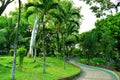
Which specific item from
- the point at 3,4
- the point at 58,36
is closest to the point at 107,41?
the point at 58,36

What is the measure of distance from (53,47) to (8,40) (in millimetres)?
13067

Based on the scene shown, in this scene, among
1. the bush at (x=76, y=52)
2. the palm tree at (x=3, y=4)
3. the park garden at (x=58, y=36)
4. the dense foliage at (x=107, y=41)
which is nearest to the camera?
the palm tree at (x=3, y=4)

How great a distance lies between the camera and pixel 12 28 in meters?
49.5

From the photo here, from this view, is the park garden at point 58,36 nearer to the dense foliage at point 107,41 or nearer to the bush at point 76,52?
the dense foliage at point 107,41

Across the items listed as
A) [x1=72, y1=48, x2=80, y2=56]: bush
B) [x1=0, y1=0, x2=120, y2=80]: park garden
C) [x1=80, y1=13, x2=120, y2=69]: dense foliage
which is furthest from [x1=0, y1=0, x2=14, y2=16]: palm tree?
[x1=72, y1=48, x2=80, y2=56]: bush

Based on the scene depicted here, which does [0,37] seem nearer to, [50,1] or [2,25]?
[2,25]

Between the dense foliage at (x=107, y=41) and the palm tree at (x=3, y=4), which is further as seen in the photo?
the dense foliage at (x=107, y=41)

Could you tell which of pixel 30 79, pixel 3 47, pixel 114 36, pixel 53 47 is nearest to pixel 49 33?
pixel 53 47

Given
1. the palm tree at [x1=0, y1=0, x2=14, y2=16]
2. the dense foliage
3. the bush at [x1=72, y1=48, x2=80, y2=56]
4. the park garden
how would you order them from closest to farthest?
the palm tree at [x1=0, y1=0, x2=14, y2=16] → the park garden → the dense foliage → the bush at [x1=72, y1=48, x2=80, y2=56]

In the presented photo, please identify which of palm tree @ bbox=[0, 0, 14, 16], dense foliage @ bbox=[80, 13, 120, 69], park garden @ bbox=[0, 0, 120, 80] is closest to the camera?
palm tree @ bbox=[0, 0, 14, 16]

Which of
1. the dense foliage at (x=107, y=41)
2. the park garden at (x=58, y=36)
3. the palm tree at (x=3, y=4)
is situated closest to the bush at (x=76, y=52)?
the park garden at (x=58, y=36)

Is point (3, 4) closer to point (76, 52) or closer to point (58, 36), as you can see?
point (58, 36)

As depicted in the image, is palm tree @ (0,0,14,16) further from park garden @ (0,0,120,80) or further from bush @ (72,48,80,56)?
bush @ (72,48,80,56)

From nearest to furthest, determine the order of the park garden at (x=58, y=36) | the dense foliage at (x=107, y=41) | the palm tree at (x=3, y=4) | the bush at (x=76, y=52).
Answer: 1. the palm tree at (x=3, y=4)
2. the park garden at (x=58, y=36)
3. the dense foliage at (x=107, y=41)
4. the bush at (x=76, y=52)
